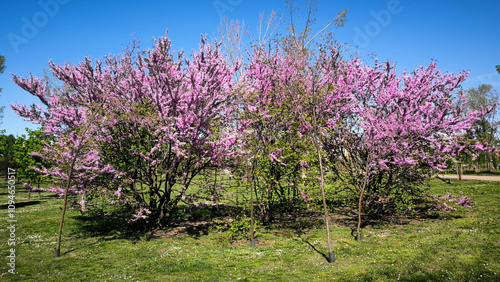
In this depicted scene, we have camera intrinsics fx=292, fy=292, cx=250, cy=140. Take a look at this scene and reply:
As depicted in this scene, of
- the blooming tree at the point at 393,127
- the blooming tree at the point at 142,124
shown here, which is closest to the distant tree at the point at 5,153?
the blooming tree at the point at 142,124

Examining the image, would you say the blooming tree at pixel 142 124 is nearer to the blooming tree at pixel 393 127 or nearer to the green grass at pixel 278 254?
the green grass at pixel 278 254

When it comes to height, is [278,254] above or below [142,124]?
below

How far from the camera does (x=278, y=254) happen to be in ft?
32.3

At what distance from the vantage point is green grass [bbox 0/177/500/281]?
25.3 ft

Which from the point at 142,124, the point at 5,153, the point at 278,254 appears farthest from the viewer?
the point at 5,153

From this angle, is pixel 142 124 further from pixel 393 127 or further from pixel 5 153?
pixel 5 153

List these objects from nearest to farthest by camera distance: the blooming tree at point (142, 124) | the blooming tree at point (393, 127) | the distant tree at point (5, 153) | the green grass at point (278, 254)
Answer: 1. the green grass at point (278, 254)
2. the blooming tree at point (142, 124)
3. the blooming tree at point (393, 127)
4. the distant tree at point (5, 153)

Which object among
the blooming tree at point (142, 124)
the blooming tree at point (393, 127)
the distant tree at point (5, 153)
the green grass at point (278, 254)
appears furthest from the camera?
the distant tree at point (5, 153)

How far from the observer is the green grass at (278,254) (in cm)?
771

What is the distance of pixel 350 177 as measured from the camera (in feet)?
41.7

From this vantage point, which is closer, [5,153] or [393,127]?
[393,127]

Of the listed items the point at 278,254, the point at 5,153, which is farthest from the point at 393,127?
the point at 5,153

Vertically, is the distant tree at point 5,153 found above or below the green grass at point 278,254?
above

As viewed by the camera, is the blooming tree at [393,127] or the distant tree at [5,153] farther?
the distant tree at [5,153]
